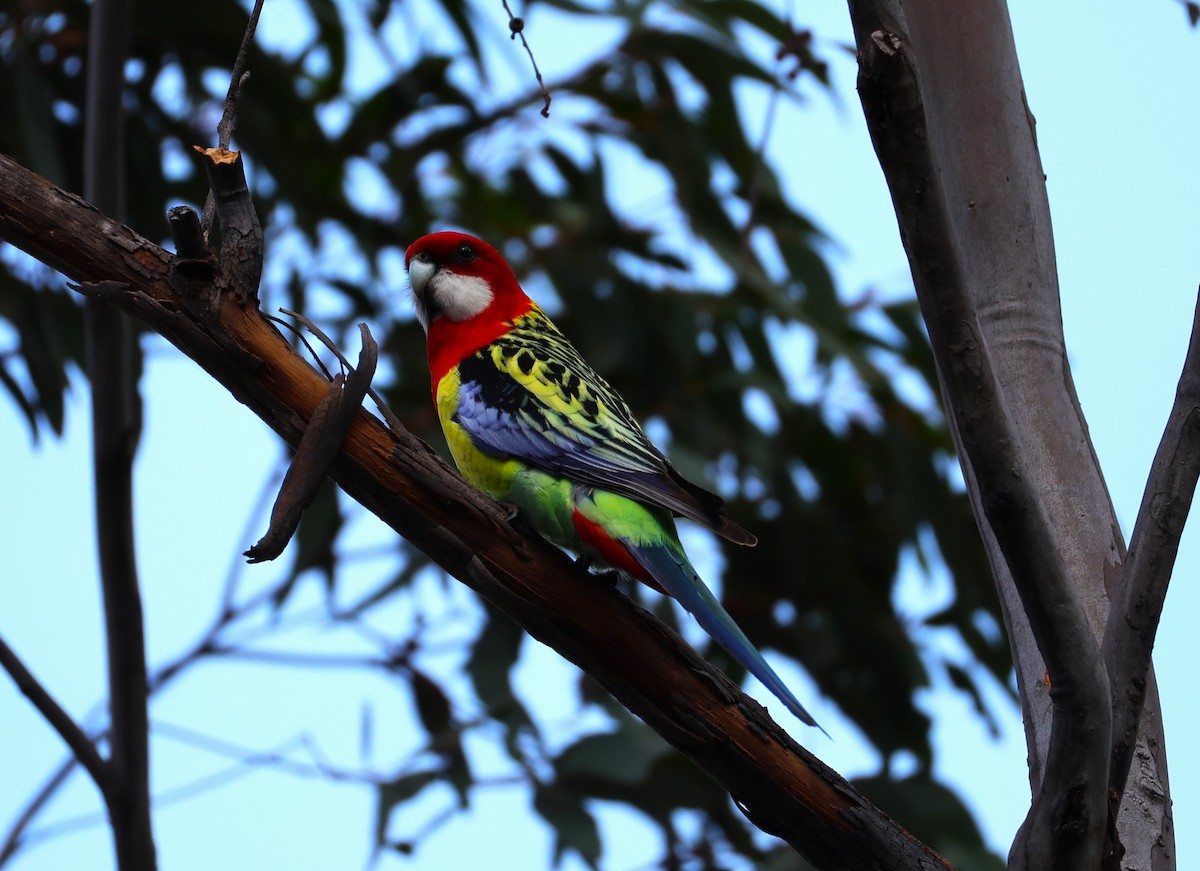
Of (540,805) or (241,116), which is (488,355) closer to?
(540,805)

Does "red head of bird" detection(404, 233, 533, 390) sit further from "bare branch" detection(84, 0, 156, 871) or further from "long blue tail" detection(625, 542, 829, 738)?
"long blue tail" detection(625, 542, 829, 738)

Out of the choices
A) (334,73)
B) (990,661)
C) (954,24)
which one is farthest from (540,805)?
(334,73)

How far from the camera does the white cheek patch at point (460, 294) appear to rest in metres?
2.88

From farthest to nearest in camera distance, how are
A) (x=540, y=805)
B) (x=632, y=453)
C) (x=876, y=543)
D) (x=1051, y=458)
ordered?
(x=876, y=543)
(x=540, y=805)
(x=632, y=453)
(x=1051, y=458)

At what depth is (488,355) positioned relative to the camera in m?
2.61

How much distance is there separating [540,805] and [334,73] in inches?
94.8

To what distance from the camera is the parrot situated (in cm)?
205

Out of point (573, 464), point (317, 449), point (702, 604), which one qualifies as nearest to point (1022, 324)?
point (702, 604)

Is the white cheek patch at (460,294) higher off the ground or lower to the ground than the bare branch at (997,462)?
higher

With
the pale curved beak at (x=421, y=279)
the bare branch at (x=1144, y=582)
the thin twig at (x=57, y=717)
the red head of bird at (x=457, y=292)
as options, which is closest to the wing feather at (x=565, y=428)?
the red head of bird at (x=457, y=292)

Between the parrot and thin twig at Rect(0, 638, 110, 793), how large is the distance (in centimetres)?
86

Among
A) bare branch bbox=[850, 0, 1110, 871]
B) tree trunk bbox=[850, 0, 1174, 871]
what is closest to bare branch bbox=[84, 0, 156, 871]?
tree trunk bbox=[850, 0, 1174, 871]

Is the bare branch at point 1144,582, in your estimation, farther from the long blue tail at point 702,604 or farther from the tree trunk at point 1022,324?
the long blue tail at point 702,604

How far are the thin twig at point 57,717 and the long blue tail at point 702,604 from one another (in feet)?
3.64
